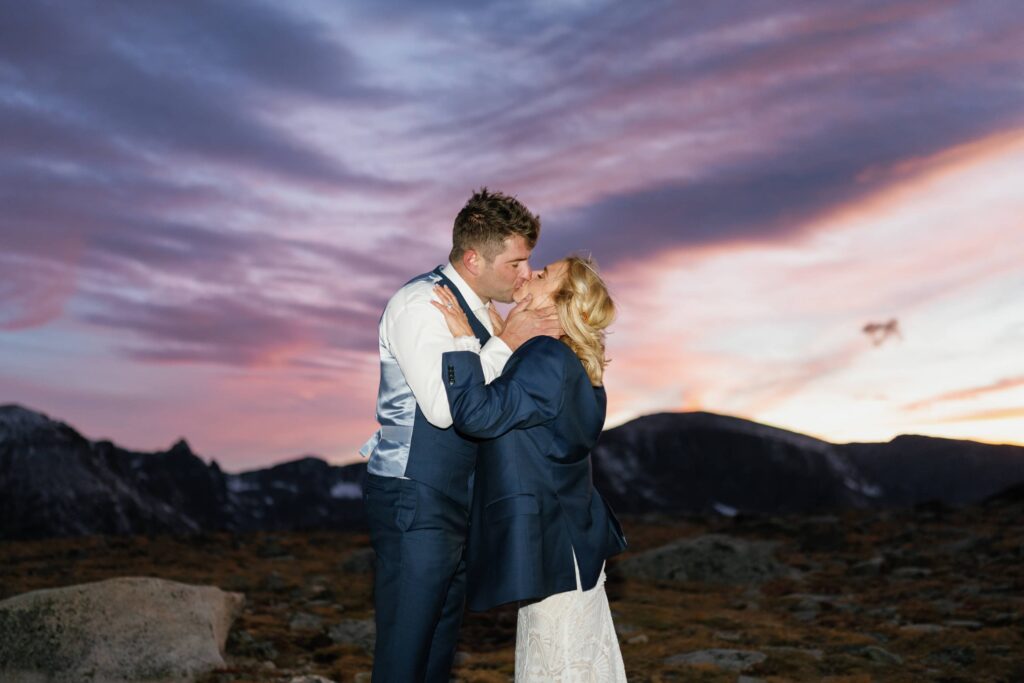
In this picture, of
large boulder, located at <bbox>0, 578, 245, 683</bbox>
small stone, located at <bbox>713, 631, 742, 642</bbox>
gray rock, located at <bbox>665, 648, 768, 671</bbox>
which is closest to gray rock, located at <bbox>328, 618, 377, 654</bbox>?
large boulder, located at <bbox>0, 578, 245, 683</bbox>

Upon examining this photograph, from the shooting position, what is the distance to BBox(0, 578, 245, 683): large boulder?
8789 mm

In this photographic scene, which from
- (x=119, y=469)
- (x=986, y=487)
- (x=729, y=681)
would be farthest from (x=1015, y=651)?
(x=119, y=469)

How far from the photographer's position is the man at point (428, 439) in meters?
4.71

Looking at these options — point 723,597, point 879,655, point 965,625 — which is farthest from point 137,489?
point 879,655

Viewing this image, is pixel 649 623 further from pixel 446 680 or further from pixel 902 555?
pixel 902 555

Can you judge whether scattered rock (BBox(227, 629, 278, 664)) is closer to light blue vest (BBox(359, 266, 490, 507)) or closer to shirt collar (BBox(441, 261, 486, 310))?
light blue vest (BBox(359, 266, 490, 507))

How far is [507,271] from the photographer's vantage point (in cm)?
504

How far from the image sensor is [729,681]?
921cm

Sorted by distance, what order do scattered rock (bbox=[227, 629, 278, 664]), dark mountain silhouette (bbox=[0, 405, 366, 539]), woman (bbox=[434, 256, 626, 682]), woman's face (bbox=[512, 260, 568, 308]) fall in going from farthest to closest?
dark mountain silhouette (bbox=[0, 405, 366, 539]) < scattered rock (bbox=[227, 629, 278, 664]) < woman's face (bbox=[512, 260, 568, 308]) < woman (bbox=[434, 256, 626, 682])

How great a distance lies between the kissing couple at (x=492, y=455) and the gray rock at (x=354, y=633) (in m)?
6.58

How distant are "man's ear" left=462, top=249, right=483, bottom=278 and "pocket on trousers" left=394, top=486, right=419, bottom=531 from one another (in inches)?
50.4

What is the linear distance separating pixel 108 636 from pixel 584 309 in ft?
23.0

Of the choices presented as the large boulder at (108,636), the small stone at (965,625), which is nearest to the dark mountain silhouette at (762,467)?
the small stone at (965,625)

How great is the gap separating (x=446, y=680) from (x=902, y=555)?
1793 cm
